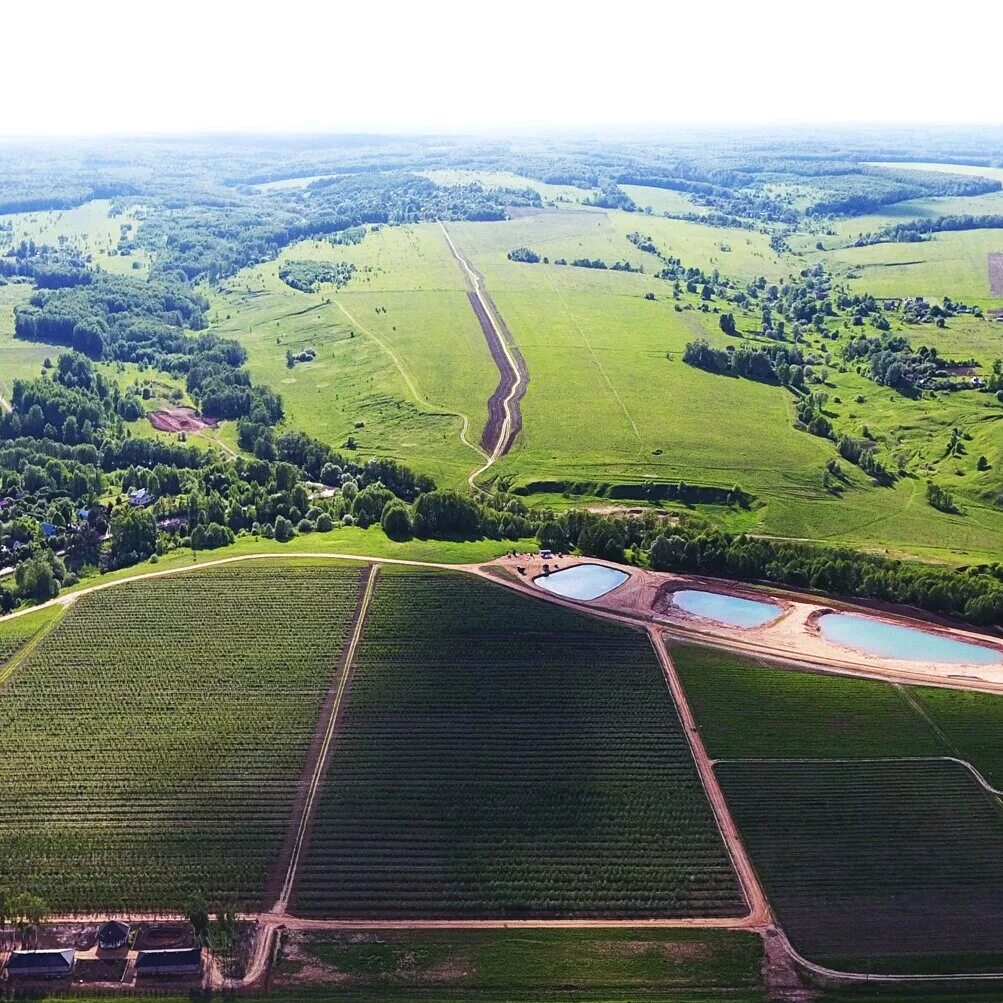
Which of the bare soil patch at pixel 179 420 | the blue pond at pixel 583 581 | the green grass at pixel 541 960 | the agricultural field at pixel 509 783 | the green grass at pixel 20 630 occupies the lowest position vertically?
the green grass at pixel 541 960

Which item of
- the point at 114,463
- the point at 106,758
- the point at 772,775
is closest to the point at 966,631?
the point at 772,775

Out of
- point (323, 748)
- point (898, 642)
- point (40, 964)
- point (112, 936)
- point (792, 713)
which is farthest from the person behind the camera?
point (898, 642)

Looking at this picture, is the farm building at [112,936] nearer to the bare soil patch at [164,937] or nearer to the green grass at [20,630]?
the bare soil patch at [164,937]

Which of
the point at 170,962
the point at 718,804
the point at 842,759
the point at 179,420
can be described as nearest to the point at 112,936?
the point at 170,962

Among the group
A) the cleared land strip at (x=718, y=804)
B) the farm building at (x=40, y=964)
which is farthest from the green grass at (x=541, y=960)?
the farm building at (x=40, y=964)

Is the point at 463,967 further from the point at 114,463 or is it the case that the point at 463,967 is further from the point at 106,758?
the point at 114,463

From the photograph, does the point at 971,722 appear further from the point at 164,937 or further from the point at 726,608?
the point at 164,937
